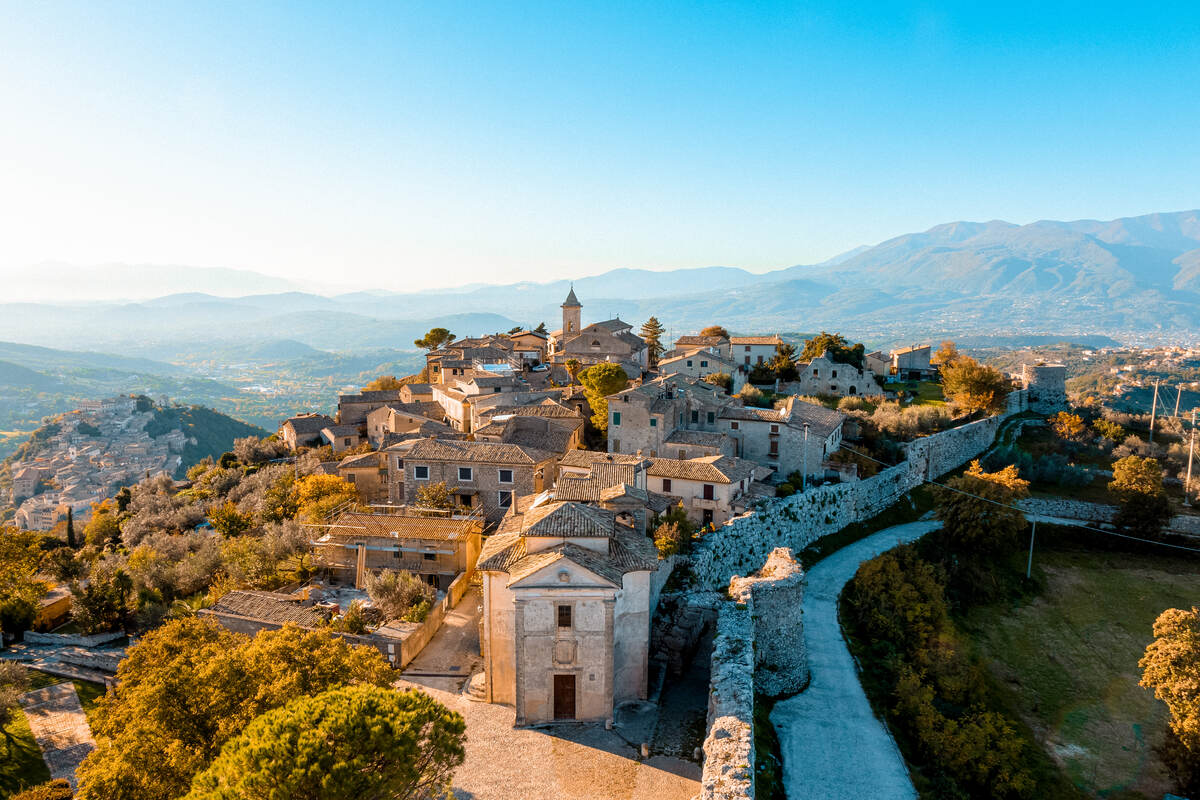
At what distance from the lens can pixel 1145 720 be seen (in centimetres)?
2519

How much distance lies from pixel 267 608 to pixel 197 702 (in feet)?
38.6

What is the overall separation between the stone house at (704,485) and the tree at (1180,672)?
15.7 m

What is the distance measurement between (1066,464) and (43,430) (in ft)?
491

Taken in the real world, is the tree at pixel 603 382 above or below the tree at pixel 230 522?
→ above

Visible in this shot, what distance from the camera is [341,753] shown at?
1117 cm

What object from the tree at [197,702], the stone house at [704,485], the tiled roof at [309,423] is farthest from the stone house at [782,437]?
the tiled roof at [309,423]

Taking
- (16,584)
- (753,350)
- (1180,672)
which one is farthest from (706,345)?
(16,584)

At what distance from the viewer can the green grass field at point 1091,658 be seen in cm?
2280

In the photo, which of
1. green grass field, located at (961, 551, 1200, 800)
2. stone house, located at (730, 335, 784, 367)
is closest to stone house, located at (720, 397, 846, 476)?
green grass field, located at (961, 551, 1200, 800)

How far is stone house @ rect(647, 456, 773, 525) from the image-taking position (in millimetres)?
31797

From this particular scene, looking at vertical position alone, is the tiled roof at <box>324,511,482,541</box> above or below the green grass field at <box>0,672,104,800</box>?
above

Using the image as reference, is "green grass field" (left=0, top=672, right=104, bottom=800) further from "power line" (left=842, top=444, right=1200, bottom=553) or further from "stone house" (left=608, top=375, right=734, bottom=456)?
"power line" (left=842, top=444, right=1200, bottom=553)

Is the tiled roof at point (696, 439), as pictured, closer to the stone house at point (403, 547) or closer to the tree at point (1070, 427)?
the stone house at point (403, 547)

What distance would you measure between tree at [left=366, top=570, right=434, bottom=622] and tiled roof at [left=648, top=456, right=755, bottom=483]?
12422 mm
